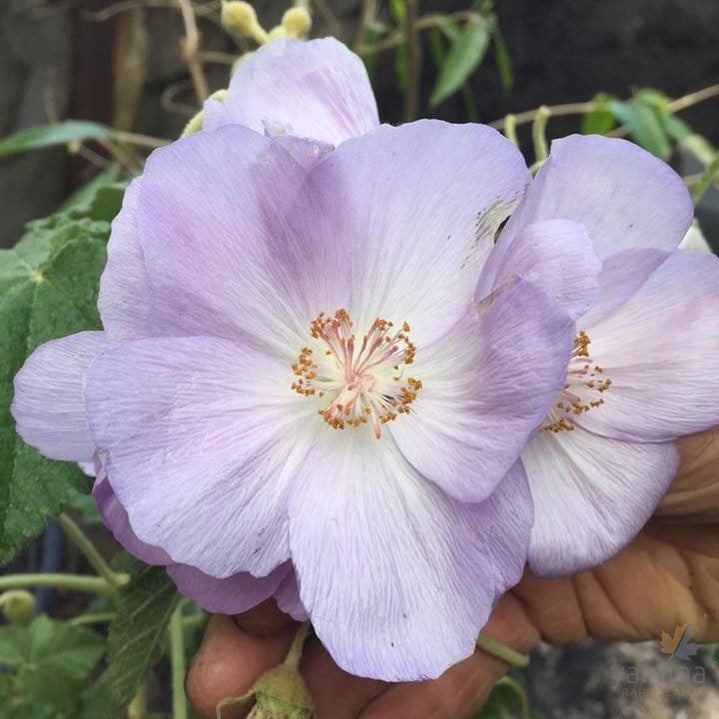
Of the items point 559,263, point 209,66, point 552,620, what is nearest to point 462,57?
point 209,66

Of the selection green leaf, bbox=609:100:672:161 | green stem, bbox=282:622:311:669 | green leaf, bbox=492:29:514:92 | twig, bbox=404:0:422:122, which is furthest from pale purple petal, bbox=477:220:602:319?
green leaf, bbox=492:29:514:92

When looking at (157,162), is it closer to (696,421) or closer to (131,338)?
(131,338)

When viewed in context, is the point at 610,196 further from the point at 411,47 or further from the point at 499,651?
→ the point at 411,47

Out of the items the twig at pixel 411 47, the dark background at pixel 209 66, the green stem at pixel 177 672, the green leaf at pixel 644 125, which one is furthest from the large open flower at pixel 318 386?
the dark background at pixel 209 66

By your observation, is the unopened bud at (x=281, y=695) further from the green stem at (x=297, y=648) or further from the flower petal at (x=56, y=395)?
the flower petal at (x=56, y=395)

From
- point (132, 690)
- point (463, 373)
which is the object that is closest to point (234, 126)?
point (463, 373)
